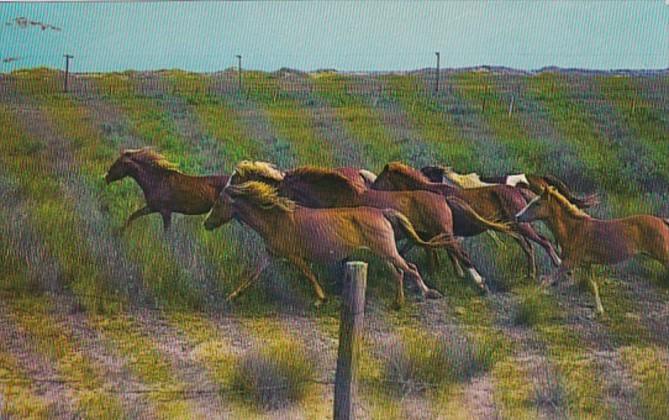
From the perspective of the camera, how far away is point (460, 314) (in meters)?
3.33

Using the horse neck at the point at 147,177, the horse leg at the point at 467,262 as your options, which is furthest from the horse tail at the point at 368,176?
the horse neck at the point at 147,177

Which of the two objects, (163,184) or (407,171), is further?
(163,184)

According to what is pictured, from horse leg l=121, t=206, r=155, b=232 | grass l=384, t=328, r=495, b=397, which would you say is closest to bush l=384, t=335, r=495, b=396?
grass l=384, t=328, r=495, b=397

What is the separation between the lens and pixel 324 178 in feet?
11.3

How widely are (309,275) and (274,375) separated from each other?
32 centimetres

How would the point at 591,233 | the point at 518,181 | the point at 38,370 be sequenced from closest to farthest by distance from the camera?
the point at 591,233 → the point at 518,181 → the point at 38,370

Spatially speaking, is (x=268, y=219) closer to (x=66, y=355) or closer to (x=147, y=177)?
(x=147, y=177)

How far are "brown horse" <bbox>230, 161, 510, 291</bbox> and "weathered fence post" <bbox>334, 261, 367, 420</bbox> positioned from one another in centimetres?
33

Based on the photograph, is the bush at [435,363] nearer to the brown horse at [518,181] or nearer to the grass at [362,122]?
the brown horse at [518,181]

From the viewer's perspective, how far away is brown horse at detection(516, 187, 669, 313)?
3.14 m

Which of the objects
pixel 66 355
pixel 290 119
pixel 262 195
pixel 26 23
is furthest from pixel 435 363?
pixel 26 23

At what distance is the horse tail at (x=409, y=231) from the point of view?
Answer: 333 centimetres

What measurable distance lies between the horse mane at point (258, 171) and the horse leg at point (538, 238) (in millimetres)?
760

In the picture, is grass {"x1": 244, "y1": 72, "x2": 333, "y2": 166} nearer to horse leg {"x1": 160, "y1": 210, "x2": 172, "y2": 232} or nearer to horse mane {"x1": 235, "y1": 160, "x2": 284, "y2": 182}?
horse mane {"x1": 235, "y1": 160, "x2": 284, "y2": 182}
